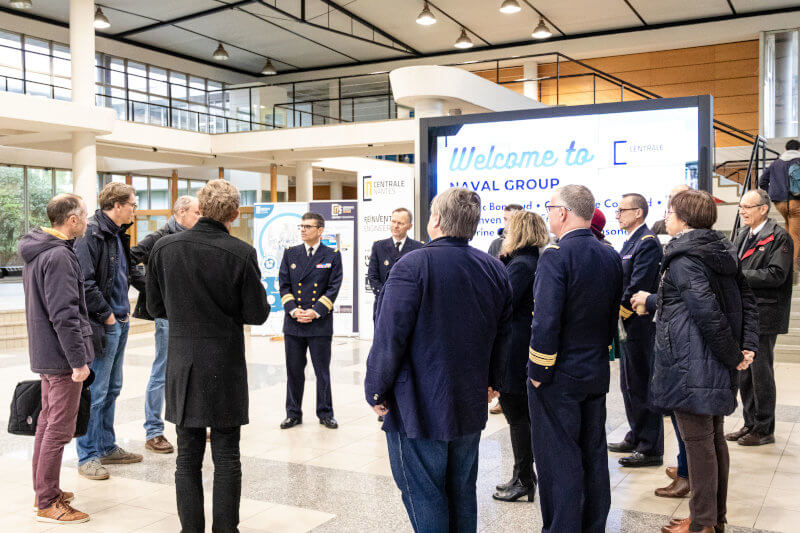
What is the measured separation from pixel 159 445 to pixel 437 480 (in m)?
2.83

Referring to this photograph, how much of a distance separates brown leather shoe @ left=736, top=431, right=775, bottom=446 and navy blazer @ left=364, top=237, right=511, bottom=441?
3154 mm

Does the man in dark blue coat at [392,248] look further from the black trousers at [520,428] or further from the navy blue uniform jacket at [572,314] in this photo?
the navy blue uniform jacket at [572,314]

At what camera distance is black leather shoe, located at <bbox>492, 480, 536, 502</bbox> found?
12.8 ft

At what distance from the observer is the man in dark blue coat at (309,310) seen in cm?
553

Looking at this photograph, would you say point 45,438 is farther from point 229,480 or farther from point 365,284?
point 365,284

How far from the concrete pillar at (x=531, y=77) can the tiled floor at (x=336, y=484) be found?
1442 centimetres

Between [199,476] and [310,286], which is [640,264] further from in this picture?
[199,476]

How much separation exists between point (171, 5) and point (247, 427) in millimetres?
Answer: 14046

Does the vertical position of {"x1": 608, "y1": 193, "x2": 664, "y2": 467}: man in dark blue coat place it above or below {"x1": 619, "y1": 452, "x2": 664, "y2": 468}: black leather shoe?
above

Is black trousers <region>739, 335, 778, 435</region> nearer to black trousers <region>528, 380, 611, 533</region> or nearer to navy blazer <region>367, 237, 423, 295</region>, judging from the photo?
black trousers <region>528, 380, 611, 533</region>

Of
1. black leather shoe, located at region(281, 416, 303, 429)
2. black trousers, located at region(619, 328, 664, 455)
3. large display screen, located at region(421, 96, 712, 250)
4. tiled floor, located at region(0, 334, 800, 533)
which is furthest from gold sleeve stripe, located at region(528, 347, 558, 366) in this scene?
large display screen, located at region(421, 96, 712, 250)

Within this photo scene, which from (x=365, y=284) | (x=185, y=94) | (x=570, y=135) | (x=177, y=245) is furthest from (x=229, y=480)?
(x=185, y=94)

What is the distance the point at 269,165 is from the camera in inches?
764

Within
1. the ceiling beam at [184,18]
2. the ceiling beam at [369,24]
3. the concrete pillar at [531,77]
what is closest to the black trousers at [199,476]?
the ceiling beam at [184,18]
